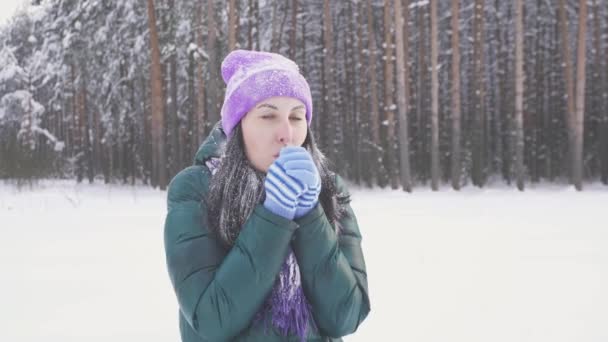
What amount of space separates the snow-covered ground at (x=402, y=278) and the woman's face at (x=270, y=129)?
255cm

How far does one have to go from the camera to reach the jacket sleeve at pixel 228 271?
50.3 inches

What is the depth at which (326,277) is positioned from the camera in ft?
4.50

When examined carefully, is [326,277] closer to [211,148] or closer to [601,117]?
[211,148]

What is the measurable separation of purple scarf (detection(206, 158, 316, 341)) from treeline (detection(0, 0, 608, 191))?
1426cm

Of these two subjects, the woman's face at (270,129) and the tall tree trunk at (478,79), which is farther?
the tall tree trunk at (478,79)

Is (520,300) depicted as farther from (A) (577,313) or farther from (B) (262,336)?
(B) (262,336)

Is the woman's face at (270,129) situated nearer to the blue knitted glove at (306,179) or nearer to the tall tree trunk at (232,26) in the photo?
the blue knitted glove at (306,179)

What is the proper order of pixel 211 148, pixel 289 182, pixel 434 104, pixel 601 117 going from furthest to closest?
pixel 601 117
pixel 434 104
pixel 211 148
pixel 289 182

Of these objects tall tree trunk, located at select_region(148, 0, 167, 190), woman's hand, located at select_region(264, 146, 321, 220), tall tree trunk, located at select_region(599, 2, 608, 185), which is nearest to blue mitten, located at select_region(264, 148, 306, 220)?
woman's hand, located at select_region(264, 146, 321, 220)

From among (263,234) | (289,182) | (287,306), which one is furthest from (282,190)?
(287,306)

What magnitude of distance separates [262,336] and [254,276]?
8.9 inches

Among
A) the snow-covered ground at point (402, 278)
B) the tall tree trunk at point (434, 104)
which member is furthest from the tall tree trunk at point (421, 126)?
the snow-covered ground at point (402, 278)

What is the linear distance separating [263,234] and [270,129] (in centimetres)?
34

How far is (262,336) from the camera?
1.37 m
